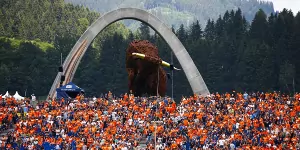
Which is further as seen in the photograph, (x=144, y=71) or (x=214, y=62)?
(x=214, y=62)

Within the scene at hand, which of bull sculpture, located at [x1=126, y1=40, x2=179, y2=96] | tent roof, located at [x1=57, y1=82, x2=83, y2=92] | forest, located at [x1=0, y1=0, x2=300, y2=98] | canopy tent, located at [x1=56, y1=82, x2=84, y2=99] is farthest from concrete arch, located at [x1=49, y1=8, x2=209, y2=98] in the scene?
forest, located at [x1=0, y1=0, x2=300, y2=98]

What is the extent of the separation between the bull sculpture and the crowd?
60.4 inches

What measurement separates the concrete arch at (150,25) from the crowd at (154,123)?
4085 millimetres

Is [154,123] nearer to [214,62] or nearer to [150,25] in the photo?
[150,25]

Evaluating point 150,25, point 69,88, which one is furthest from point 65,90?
point 150,25

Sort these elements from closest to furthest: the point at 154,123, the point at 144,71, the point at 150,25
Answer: the point at 154,123
the point at 144,71
the point at 150,25

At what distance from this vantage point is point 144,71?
37.6 meters

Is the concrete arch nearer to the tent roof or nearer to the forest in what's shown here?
the tent roof

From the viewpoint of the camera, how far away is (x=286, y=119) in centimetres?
3166

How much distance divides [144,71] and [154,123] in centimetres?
800

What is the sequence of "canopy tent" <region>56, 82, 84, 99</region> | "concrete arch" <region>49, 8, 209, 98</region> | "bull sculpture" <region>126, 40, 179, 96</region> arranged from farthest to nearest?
"concrete arch" <region>49, 8, 209, 98</region>
"canopy tent" <region>56, 82, 84, 99</region>
"bull sculpture" <region>126, 40, 179, 96</region>

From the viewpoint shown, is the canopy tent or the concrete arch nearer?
the canopy tent

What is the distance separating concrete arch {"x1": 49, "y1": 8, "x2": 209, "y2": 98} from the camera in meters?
41.2

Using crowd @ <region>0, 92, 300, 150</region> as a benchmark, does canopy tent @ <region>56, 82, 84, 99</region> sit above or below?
above
